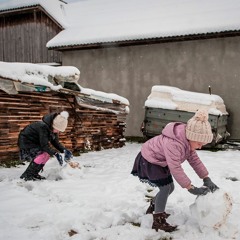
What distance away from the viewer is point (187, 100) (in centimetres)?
1005

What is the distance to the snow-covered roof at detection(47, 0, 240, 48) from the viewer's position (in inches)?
489

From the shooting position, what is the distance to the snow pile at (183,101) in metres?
9.95

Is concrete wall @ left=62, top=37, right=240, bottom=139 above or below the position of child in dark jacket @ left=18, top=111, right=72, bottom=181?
above

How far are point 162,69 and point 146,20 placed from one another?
2707mm

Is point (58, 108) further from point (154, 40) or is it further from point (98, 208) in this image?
point (154, 40)

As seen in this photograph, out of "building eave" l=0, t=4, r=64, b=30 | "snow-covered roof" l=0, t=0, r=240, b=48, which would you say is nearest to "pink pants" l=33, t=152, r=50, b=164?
"snow-covered roof" l=0, t=0, r=240, b=48

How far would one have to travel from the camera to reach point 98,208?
3900 millimetres

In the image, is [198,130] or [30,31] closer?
[198,130]

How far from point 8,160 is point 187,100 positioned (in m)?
5.65

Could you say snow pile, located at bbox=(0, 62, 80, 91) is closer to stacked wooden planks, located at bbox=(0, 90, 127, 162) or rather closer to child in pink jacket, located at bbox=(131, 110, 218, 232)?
stacked wooden planks, located at bbox=(0, 90, 127, 162)

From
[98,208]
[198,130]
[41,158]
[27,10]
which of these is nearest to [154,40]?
[27,10]

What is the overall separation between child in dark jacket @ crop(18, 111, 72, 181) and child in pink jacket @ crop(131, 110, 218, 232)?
2.11m

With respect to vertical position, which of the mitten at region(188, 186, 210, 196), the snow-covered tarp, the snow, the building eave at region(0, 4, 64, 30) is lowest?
the snow

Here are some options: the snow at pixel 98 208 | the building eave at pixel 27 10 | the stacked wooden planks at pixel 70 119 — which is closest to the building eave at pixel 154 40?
the building eave at pixel 27 10
